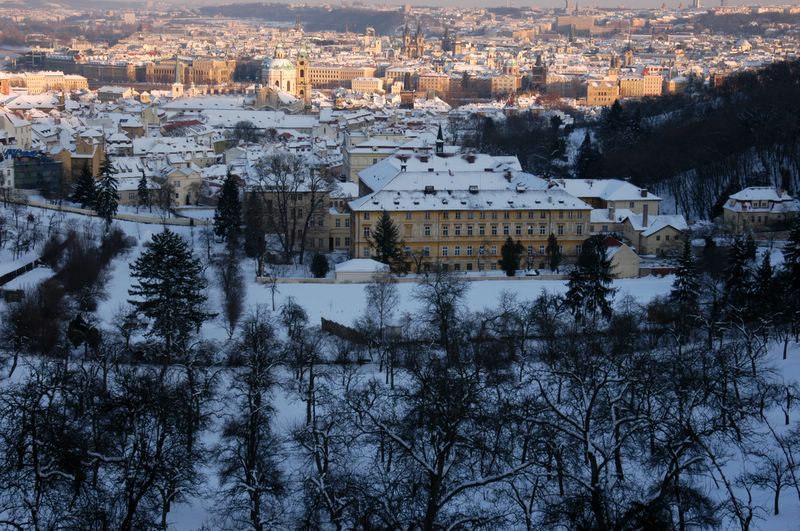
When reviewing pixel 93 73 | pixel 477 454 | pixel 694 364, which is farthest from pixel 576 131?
pixel 93 73

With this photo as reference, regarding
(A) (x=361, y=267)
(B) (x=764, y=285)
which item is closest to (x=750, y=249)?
(B) (x=764, y=285)

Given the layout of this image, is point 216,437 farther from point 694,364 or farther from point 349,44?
point 349,44

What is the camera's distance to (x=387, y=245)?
103 feet

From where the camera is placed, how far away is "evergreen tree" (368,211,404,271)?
103ft

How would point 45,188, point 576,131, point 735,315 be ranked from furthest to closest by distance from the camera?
point 576,131
point 45,188
point 735,315

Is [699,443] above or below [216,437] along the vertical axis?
above

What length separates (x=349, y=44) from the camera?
183m

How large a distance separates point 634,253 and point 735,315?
671 cm

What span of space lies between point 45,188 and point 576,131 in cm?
2611

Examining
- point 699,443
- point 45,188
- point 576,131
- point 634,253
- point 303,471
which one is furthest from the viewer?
point 576,131

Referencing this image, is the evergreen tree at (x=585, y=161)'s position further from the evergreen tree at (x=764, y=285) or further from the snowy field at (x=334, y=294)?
the evergreen tree at (x=764, y=285)

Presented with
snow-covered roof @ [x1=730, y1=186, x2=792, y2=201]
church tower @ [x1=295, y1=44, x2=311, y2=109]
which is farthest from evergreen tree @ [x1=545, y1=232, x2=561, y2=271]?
church tower @ [x1=295, y1=44, x2=311, y2=109]

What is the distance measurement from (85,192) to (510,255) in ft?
43.8

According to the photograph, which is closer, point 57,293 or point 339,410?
point 339,410
